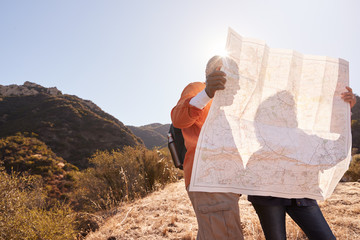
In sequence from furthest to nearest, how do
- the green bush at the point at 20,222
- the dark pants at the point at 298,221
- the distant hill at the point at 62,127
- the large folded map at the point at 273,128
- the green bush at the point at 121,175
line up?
the distant hill at the point at 62,127 < the green bush at the point at 121,175 < the green bush at the point at 20,222 < the dark pants at the point at 298,221 < the large folded map at the point at 273,128

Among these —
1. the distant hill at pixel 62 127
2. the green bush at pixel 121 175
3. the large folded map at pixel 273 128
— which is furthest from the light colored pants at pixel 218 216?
the distant hill at pixel 62 127

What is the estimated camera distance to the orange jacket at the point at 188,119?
1369 millimetres

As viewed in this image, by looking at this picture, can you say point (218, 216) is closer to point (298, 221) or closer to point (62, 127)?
point (298, 221)

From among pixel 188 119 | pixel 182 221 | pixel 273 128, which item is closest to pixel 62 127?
pixel 182 221

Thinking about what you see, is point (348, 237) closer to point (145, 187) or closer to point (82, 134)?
point (145, 187)

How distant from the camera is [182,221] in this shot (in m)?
3.88

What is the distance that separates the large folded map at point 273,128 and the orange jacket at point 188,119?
0.14m

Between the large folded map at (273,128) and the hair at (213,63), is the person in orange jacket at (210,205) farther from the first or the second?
the large folded map at (273,128)

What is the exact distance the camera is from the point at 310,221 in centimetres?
146

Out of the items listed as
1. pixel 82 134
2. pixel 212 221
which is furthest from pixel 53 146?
pixel 212 221

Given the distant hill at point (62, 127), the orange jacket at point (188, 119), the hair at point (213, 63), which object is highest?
the hair at point (213, 63)

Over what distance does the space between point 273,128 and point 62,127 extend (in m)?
31.6

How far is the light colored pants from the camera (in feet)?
4.41

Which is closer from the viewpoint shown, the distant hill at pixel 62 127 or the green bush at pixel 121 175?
the green bush at pixel 121 175
